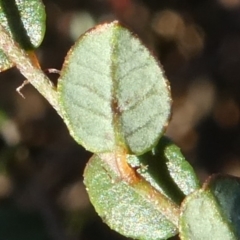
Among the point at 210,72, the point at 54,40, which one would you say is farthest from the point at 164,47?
the point at 54,40

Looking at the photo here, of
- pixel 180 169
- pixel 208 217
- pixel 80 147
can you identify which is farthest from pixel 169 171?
pixel 80 147

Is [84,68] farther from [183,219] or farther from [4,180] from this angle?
[4,180]

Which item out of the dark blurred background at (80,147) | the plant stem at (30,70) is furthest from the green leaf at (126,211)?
the dark blurred background at (80,147)

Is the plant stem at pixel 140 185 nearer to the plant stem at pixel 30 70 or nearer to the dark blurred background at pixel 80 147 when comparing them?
the plant stem at pixel 30 70

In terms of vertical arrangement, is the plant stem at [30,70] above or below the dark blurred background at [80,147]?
above

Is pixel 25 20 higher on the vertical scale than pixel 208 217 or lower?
higher

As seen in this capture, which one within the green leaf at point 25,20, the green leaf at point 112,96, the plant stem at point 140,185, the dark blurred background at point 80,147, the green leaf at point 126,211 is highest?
the green leaf at point 25,20

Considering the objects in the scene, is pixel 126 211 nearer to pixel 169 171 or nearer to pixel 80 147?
pixel 169 171
